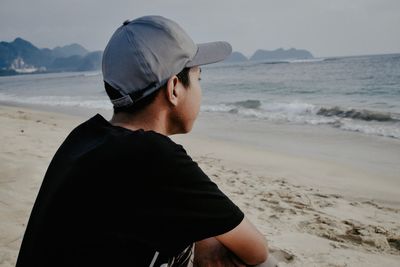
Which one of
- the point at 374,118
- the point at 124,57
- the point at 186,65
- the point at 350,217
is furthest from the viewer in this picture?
the point at 374,118

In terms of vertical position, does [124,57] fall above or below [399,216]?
above

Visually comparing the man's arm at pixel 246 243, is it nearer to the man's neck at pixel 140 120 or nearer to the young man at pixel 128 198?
the young man at pixel 128 198

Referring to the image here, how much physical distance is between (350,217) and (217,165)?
3.02 metres

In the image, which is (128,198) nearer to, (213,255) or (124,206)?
(124,206)

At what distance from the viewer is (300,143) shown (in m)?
8.75

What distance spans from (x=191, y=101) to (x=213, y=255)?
76 cm

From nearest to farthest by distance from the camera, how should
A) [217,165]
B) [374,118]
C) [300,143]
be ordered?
[217,165] → [300,143] → [374,118]

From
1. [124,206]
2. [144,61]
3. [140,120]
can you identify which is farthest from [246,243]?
[144,61]

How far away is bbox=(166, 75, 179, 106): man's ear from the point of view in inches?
60.9

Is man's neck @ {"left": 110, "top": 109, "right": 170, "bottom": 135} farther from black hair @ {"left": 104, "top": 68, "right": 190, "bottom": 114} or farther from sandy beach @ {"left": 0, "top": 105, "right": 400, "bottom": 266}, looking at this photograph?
sandy beach @ {"left": 0, "top": 105, "right": 400, "bottom": 266}

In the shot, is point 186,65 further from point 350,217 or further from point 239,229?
point 350,217

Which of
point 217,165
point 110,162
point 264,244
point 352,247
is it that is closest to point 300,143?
point 217,165

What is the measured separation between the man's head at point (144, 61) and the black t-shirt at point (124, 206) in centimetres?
27

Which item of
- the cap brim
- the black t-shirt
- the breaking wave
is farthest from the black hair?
the breaking wave
